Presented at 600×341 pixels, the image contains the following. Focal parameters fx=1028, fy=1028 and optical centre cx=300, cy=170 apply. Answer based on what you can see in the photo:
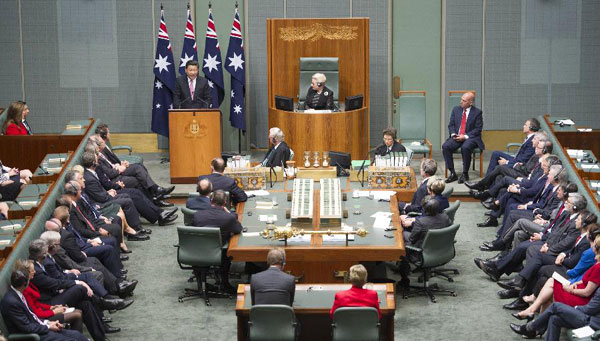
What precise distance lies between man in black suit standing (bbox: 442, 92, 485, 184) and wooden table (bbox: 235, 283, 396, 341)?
219 inches

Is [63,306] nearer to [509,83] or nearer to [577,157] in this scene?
[577,157]

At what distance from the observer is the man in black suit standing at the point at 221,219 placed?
1007 cm

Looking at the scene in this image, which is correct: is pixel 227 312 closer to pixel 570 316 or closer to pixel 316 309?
pixel 316 309

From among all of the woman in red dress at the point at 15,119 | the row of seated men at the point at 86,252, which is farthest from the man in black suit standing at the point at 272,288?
the woman in red dress at the point at 15,119

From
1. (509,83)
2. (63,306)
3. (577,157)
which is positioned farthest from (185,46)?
(63,306)

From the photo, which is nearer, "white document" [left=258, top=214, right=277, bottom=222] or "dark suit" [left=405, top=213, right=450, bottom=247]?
"dark suit" [left=405, top=213, right=450, bottom=247]

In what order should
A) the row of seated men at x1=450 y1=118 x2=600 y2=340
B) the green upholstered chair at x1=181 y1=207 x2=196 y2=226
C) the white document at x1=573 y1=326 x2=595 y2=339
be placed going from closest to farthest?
the white document at x1=573 y1=326 x2=595 y2=339
the row of seated men at x1=450 y1=118 x2=600 y2=340
the green upholstered chair at x1=181 y1=207 x2=196 y2=226

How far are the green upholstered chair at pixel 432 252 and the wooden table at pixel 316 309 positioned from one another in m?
1.31

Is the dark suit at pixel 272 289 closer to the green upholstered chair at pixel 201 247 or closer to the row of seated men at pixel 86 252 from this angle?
the row of seated men at pixel 86 252

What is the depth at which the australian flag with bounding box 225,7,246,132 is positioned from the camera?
15406 mm

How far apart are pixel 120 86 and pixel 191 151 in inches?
107

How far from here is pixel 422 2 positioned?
Answer: 15.9 metres

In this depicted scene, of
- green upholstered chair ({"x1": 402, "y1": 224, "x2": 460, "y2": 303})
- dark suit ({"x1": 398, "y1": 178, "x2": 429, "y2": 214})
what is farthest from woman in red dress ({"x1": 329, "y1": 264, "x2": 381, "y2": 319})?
dark suit ({"x1": 398, "y1": 178, "x2": 429, "y2": 214})

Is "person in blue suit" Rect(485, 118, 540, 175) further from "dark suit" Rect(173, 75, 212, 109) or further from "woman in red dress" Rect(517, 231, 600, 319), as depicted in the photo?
"dark suit" Rect(173, 75, 212, 109)
